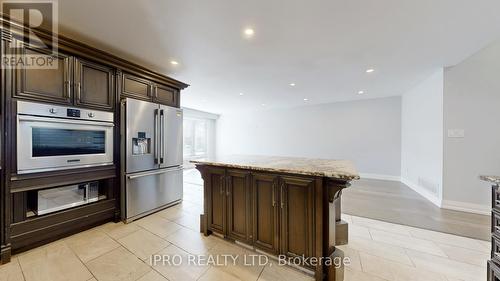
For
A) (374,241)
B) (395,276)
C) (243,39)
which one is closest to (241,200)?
(395,276)

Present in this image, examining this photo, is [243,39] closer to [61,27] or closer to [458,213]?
[61,27]

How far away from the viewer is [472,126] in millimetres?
3057

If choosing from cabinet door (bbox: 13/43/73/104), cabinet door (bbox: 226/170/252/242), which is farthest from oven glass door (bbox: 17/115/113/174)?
cabinet door (bbox: 226/170/252/242)

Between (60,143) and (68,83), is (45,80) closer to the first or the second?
(68,83)

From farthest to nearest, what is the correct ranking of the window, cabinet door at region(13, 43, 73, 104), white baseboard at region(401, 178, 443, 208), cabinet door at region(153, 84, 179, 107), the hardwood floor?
the window → white baseboard at region(401, 178, 443, 208) → cabinet door at region(153, 84, 179, 107) → the hardwood floor → cabinet door at region(13, 43, 73, 104)

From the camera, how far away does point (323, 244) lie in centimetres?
155

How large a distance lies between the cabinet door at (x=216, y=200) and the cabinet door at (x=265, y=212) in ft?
1.37

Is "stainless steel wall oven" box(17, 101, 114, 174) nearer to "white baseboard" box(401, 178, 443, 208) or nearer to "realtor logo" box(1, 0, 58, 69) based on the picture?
"realtor logo" box(1, 0, 58, 69)

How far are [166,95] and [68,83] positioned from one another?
132 cm

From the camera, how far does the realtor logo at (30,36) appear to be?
174cm

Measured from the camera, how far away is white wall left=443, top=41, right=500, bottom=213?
2.93m

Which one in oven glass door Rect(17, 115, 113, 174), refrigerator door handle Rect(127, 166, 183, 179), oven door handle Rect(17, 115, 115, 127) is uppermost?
oven door handle Rect(17, 115, 115, 127)

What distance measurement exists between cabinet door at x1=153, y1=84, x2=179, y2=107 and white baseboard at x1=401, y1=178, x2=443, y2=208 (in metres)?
5.13

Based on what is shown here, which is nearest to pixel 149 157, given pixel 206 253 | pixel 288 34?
pixel 206 253
